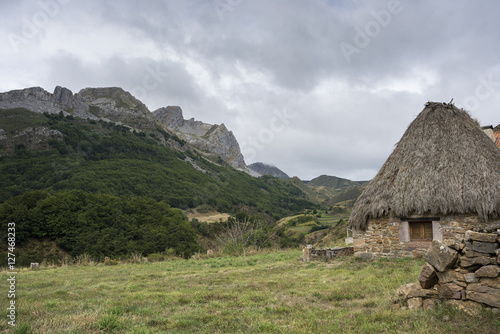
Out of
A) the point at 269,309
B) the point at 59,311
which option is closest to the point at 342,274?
the point at 269,309

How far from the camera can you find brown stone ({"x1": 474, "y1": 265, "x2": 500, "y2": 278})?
13.7ft

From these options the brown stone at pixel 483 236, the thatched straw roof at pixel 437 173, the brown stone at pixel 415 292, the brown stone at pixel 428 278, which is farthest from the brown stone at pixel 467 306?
the thatched straw roof at pixel 437 173

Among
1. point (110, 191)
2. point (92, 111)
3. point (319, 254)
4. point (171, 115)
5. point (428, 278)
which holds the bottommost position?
point (319, 254)

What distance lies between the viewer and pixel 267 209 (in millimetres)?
81375

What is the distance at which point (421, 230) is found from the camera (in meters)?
10.7

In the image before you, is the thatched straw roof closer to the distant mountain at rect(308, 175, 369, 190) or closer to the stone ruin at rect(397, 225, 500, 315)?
the stone ruin at rect(397, 225, 500, 315)

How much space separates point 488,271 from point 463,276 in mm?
375

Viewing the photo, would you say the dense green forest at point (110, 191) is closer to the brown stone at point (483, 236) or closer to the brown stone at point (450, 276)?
the brown stone at point (450, 276)

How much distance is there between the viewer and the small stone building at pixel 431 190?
388 inches

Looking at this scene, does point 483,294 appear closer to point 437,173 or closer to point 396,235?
point 396,235

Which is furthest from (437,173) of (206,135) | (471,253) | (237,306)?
(206,135)

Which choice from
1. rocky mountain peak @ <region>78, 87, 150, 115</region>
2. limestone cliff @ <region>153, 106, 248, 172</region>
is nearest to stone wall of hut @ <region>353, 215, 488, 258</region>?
rocky mountain peak @ <region>78, 87, 150, 115</region>

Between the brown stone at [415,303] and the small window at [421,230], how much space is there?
6836 mm

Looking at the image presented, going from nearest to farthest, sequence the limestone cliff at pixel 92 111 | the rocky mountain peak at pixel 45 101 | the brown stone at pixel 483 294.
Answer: the brown stone at pixel 483 294, the limestone cliff at pixel 92 111, the rocky mountain peak at pixel 45 101
